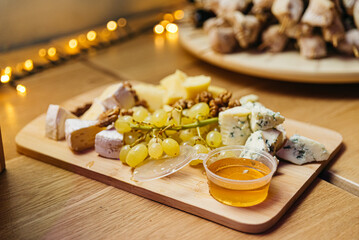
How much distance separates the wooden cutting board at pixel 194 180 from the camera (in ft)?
2.77

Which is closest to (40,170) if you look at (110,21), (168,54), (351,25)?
(168,54)

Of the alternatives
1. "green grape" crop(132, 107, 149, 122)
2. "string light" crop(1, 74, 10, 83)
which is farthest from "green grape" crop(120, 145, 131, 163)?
"string light" crop(1, 74, 10, 83)

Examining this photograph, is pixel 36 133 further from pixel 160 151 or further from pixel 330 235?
pixel 330 235

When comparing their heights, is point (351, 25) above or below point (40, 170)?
above

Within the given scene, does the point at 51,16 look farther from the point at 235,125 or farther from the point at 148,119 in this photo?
the point at 235,125

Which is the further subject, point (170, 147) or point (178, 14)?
point (178, 14)

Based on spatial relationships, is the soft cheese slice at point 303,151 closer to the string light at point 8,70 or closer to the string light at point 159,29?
the string light at point 8,70

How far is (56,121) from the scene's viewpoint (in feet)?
3.77

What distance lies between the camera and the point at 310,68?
140cm

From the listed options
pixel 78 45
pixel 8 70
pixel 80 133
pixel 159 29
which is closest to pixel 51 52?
pixel 78 45

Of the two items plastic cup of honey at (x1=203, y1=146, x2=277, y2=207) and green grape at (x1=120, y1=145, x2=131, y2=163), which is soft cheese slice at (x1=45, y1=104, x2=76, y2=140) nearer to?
green grape at (x1=120, y1=145, x2=131, y2=163)

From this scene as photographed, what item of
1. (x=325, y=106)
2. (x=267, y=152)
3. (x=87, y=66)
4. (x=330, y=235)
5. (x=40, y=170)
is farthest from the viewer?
(x=87, y=66)

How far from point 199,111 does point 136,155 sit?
0.68ft

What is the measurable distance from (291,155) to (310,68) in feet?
1.62
